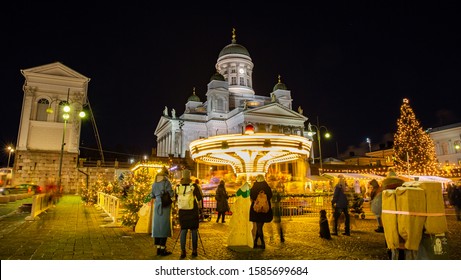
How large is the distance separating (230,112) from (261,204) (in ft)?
158

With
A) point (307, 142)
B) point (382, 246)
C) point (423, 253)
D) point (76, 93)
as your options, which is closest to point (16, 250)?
point (423, 253)

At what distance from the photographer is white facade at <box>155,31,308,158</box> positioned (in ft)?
170

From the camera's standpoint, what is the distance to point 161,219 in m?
6.41

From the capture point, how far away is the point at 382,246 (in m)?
7.35

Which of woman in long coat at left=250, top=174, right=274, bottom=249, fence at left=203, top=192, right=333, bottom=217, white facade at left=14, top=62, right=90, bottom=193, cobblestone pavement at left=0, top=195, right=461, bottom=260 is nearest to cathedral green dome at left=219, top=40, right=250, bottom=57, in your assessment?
white facade at left=14, top=62, right=90, bottom=193

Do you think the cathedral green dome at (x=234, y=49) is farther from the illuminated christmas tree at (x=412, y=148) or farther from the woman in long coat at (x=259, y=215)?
the woman in long coat at (x=259, y=215)

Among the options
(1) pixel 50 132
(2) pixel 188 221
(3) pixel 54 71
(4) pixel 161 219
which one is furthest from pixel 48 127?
Result: (2) pixel 188 221

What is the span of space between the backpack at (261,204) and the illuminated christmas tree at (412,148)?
34618 mm

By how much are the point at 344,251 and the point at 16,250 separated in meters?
7.41

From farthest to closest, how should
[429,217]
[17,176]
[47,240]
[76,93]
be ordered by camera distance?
[76,93] → [17,176] → [47,240] → [429,217]

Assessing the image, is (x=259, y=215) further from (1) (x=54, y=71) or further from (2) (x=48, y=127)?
(1) (x=54, y=71)

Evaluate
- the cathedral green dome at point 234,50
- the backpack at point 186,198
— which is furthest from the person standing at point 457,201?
the cathedral green dome at point 234,50

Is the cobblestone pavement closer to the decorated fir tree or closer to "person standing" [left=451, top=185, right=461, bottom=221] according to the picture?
the decorated fir tree
